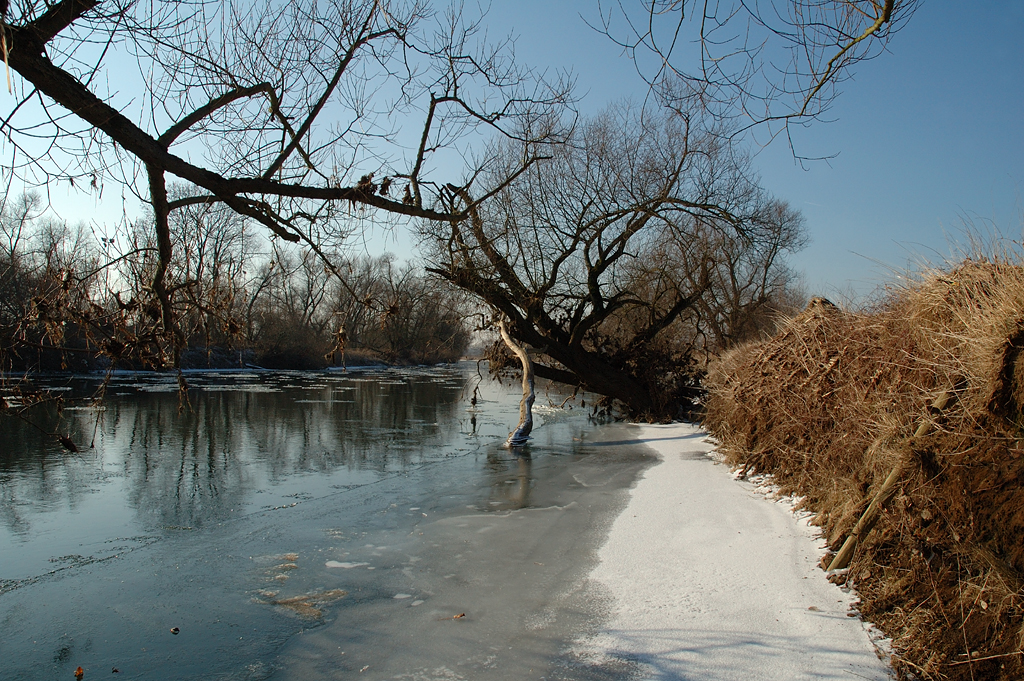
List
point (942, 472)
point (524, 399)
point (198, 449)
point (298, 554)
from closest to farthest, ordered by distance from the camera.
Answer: point (942, 472), point (298, 554), point (198, 449), point (524, 399)

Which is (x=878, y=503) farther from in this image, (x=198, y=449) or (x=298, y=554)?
(x=198, y=449)

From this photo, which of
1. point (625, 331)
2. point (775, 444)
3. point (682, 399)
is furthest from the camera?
point (625, 331)

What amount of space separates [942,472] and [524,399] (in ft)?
30.7

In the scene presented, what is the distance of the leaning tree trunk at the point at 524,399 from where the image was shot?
12.1 m

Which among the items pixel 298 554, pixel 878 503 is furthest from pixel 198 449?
pixel 878 503

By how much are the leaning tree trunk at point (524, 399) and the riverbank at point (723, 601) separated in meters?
5.31

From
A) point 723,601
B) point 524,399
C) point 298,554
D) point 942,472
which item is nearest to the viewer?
point 942,472

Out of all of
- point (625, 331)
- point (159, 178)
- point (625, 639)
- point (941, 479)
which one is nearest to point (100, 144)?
point (159, 178)

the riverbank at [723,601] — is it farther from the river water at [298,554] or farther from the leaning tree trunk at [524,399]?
the leaning tree trunk at [524,399]

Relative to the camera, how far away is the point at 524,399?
42.9ft

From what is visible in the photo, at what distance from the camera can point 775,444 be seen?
7578 mm

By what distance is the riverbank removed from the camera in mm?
3578

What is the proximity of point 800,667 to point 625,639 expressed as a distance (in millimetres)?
972

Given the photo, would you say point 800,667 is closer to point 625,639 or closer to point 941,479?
point 625,639
